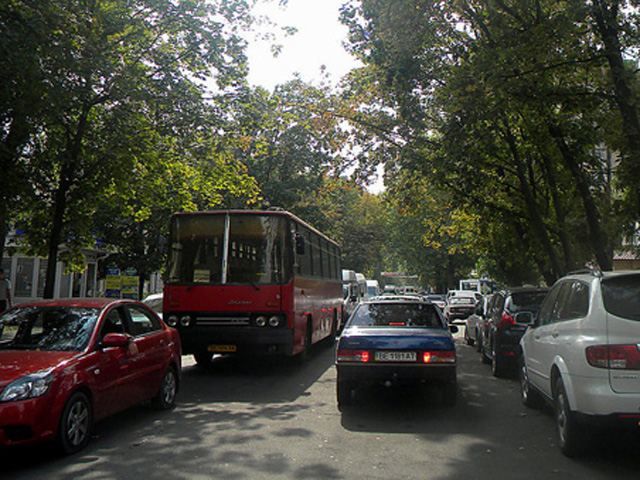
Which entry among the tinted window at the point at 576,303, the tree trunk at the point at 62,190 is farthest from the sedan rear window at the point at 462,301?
the tinted window at the point at 576,303

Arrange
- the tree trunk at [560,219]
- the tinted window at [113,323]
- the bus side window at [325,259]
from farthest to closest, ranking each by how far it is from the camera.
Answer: the tree trunk at [560,219] → the bus side window at [325,259] → the tinted window at [113,323]

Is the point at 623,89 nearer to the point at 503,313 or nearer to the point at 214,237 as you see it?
the point at 503,313

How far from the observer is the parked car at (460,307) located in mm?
31047

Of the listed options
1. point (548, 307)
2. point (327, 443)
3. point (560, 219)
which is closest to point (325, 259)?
point (560, 219)

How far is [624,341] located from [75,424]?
525 cm

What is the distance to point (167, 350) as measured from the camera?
827 centimetres

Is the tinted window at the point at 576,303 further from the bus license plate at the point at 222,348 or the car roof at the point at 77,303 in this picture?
the bus license plate at the point at 222,348

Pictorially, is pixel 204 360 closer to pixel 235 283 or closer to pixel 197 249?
pixel 235 283

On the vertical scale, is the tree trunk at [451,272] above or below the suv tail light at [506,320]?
above

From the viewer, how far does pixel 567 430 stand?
5.80 m

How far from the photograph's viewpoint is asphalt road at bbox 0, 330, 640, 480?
546 centimetres

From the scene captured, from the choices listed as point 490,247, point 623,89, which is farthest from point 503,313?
point 490,247

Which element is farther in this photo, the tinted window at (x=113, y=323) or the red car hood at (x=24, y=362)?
the tinted window at (x=113, y=323)

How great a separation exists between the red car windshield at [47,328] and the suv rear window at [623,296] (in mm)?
5338
